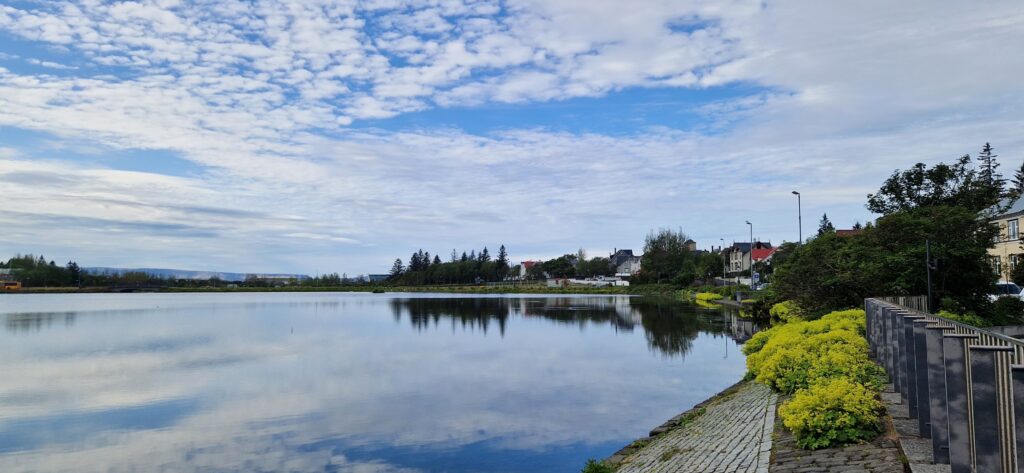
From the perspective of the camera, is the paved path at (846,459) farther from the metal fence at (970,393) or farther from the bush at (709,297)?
the bush at (709,297)

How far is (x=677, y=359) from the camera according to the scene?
25703 millimetres

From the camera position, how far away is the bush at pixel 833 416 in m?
7.83

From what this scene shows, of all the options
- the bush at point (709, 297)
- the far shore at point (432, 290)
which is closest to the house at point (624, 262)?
the far shore at point (432, 290)

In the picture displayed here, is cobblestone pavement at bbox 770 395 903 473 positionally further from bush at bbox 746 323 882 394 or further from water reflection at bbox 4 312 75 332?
water reflection at bbox 4 312 75 332

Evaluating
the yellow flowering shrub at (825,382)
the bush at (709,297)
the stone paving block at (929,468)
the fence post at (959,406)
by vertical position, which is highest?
the fence post at (959,406)

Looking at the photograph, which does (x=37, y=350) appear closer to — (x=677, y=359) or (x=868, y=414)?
(x=677, y=359)

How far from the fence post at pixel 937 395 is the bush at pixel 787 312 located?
2337 cm

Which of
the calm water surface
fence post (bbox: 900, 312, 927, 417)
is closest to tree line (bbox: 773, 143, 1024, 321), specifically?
the calm water surface

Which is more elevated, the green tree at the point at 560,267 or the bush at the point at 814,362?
the green tree at the point at 560,267

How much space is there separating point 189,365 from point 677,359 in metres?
19.0

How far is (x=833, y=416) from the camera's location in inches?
315

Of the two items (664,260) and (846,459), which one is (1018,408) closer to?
(846,459)

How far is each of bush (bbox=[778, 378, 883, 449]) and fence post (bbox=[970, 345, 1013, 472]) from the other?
10.0 ft

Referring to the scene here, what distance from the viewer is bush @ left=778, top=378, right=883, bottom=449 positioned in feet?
25.7
